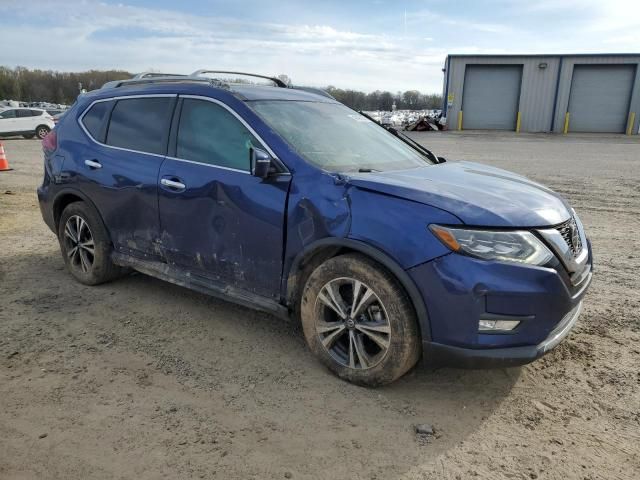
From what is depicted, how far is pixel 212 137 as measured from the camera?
3717mm

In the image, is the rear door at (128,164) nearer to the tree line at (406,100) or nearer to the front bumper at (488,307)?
the front bumper at (488,307)

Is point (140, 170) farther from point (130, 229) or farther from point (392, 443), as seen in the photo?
point (392, 443)

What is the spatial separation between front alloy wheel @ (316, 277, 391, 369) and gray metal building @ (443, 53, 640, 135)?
32160 millimetres

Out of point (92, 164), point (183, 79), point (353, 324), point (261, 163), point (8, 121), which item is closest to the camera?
point (353, 324)

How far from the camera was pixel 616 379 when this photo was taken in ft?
10.6

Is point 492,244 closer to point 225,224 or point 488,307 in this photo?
point 488,307

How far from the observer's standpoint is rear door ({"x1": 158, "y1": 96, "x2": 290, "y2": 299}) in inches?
132

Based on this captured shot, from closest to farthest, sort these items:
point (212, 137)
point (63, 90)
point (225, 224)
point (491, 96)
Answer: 1. point (225, 224)
2. point (212, 137)
3. point (491, 96)
4. point (63, 90)

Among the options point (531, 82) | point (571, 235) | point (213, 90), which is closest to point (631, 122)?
point (531, 82)

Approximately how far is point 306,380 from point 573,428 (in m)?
1.55

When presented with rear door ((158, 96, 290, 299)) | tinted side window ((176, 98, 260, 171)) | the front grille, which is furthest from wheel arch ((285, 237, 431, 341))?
the front grille

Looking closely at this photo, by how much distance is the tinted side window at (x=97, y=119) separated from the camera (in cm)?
453

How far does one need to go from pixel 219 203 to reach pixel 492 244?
72.9 inches

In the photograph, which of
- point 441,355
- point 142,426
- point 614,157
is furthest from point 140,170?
point 614,157
